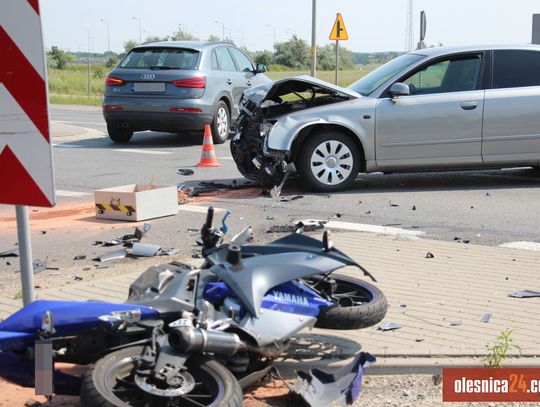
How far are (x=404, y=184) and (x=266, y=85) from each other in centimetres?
232

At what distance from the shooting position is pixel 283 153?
1055cm

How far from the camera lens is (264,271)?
455cm

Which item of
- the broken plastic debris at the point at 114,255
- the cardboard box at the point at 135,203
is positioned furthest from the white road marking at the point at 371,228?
the broken plastic debris at the point at 114,255

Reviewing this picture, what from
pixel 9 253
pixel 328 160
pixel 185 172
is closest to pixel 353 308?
pixel 9 253

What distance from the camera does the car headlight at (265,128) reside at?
35.0 ft

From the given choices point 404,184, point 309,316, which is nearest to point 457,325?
point 309,316

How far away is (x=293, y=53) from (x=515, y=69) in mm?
64708

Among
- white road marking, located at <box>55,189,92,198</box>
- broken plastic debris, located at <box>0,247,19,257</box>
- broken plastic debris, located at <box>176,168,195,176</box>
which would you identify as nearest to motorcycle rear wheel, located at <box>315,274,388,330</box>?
broken plastic debris, located at <box>0,247,19,257</box>

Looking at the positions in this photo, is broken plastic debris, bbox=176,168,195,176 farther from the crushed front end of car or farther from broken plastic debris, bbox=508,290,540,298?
broken plastic debris, bbox=508,290,540,298

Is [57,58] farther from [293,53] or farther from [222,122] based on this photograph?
[222,122]

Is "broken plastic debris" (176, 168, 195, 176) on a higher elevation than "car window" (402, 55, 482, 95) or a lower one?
lower

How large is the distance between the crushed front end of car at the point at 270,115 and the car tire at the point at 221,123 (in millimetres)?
5290

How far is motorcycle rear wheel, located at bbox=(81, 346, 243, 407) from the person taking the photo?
374cm

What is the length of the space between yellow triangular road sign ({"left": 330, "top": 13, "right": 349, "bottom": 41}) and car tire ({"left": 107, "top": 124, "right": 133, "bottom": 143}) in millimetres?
10968
